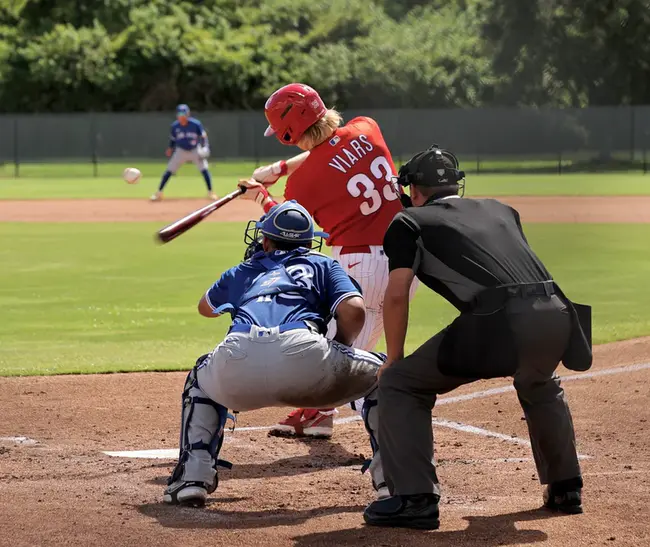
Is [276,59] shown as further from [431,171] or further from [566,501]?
[566,501]

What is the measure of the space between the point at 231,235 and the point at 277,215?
15.0 metres

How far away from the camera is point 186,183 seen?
1517 inches

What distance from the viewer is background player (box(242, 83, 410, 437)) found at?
682 centimetres

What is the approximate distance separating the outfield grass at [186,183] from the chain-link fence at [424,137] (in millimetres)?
744

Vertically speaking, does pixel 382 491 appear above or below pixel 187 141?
above

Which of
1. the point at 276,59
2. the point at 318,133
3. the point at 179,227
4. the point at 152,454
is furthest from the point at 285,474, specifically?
the point at 276,59

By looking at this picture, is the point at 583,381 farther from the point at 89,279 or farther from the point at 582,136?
the point at 582,136

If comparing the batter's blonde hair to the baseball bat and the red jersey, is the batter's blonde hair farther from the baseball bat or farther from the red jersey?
the baseball bat

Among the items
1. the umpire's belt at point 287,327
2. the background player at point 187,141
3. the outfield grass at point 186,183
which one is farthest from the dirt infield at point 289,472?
the outfield grass at point 186,183

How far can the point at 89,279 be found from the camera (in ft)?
48.8

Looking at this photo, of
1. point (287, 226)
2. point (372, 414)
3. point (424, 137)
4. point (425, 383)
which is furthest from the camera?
point (424, 137)

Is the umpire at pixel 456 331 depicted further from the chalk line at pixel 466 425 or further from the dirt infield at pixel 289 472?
the chalk line at pixel 466 425

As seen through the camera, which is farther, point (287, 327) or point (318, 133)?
point (318, 133)

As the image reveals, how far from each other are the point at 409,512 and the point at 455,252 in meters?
1.09
